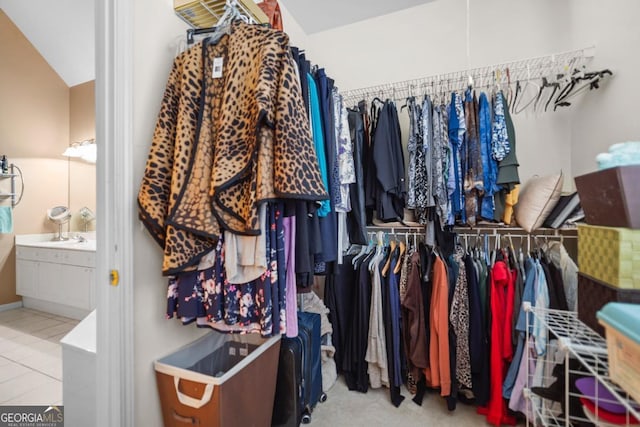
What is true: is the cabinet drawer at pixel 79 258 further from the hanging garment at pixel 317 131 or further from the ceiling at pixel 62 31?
the hanging garment at pixel 317 131

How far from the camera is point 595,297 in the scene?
2.53ft

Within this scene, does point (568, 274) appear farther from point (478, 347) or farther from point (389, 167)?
point (389, 167)

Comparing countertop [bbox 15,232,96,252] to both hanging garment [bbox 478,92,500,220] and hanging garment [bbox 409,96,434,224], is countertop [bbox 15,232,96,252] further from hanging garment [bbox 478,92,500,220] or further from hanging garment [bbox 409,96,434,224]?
hanging garment [bbox 478,92,500,220]

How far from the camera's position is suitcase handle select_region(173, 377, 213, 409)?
37.0 inches

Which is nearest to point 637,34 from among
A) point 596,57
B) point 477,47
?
point 596,57

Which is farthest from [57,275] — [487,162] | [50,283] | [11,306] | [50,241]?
[487,162]

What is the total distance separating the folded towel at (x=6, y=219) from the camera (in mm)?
3031

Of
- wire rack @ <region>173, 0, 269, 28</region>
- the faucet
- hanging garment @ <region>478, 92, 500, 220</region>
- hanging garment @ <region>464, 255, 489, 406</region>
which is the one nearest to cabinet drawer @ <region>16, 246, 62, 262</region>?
the faucet

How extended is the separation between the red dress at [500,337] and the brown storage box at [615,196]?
2.65 feet

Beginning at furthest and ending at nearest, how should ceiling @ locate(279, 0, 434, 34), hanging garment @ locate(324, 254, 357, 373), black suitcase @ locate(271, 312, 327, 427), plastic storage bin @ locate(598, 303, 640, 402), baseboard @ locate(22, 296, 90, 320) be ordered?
1. baseboard @ locate(22, 296, 90, 320)
2. ceiling @ locate(279, 0, 434, 34)
3. hanging garment @ locate(324, 254, 357, 373)
4. black suitcase @ locate(271, 312, 327, 427)
5. plastic storage bin @ locate(598, 303, 640, 402)

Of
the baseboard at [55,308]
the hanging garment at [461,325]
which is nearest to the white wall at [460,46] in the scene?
the hanging garment at [461,325]

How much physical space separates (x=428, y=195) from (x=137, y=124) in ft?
4.93

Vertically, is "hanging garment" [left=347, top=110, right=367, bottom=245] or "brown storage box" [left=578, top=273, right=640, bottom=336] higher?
"hanging garment" [left=347, top=110, right=367, bottom=245]

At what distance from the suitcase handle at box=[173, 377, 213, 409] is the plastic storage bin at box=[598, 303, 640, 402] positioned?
1.09m
